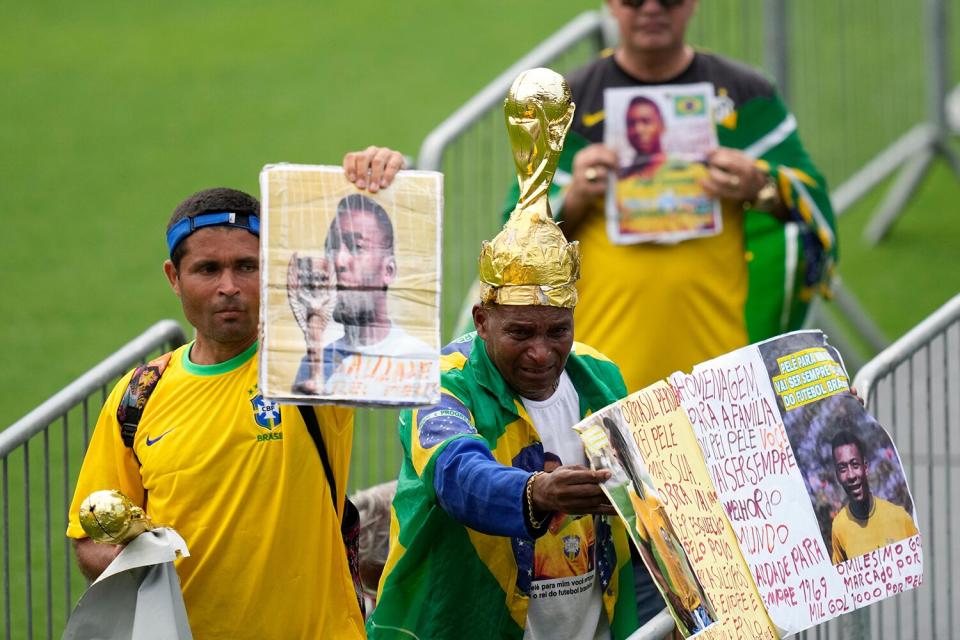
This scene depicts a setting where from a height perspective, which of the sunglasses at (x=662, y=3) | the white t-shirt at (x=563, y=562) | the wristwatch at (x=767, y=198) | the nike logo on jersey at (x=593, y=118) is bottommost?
the white t-shirt at (x=563, y=562)

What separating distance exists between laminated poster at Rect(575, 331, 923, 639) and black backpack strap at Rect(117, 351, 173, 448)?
1.12 m

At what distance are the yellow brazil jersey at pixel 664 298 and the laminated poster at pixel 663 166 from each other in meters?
0.08

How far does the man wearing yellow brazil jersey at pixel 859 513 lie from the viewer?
3797 mm

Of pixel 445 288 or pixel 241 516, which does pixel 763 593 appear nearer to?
pixel 241 516

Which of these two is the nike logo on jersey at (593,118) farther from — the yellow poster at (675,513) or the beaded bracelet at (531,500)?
the beaded bracelet at (531,500)

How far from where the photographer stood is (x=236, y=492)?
383 centimetres

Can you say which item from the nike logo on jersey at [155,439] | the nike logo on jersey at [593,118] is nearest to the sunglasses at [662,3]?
the nike logo on jersey at [593,118]

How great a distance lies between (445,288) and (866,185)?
9.57ft

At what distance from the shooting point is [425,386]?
3.55m

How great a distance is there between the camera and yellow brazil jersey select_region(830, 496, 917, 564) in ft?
12.4

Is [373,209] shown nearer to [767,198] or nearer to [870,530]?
[870,530]

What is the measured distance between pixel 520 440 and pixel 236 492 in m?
0.66

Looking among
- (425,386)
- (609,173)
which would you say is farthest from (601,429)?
(609,173)

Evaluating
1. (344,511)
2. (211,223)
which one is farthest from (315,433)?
(211,223)
